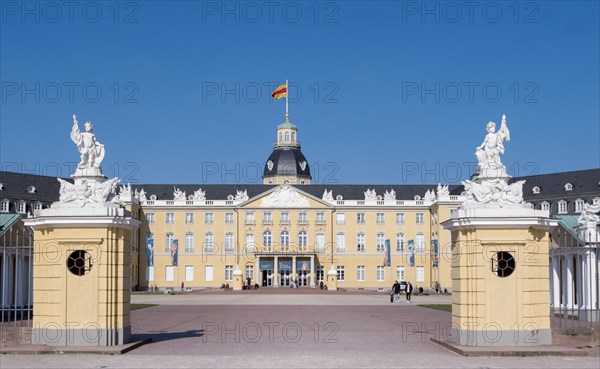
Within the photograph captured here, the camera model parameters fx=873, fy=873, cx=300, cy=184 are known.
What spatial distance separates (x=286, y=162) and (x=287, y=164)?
1.09 ft

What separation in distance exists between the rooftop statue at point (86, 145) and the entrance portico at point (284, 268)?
259ft

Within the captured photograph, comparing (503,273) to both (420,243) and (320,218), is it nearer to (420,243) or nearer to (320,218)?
(420,243)

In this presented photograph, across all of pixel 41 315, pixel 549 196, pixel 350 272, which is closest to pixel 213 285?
pixel 350 272

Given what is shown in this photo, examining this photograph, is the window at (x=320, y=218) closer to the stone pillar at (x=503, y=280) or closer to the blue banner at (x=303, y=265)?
the blue banner at (x=303, y=265)

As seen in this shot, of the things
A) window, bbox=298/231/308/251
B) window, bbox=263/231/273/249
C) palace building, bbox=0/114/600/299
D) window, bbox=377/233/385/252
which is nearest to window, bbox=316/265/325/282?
palace building, bbox=0/114/600/299

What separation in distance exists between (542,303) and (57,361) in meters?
12.8

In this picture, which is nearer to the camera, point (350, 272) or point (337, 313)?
point (337, 313)

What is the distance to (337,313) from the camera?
43.4 metres

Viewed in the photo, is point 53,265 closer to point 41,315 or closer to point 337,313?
point 41,315

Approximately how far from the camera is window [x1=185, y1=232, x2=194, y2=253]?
340 ft

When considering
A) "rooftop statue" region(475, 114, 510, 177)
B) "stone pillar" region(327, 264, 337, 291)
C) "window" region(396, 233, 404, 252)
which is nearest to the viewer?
"rooftop statue" region(475, 114, 510, 177)

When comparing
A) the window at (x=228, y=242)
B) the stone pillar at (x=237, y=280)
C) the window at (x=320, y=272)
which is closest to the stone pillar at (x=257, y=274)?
the window at (x=228, y=242)

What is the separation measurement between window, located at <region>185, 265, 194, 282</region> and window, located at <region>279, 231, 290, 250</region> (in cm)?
1099

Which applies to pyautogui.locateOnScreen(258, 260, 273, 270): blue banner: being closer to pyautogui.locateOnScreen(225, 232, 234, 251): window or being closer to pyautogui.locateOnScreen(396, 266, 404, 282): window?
pyautogui.locateOnScreen(225, 232, 234, 251): window
